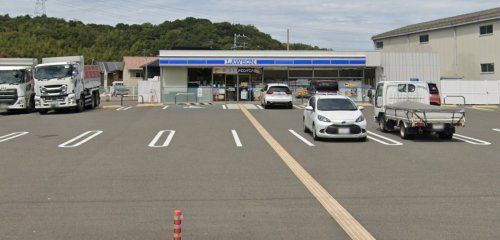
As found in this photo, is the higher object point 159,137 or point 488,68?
point 488,68

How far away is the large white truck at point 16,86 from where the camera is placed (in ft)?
97.2

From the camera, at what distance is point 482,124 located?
2270 cm

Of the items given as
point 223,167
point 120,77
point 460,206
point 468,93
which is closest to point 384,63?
point 468,93

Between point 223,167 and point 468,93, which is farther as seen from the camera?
point 468,93

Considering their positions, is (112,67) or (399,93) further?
(112,67)

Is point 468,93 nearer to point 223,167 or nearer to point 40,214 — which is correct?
point 223,167

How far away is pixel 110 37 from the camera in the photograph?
9931 cm

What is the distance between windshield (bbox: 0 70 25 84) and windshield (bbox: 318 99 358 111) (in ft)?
64.2

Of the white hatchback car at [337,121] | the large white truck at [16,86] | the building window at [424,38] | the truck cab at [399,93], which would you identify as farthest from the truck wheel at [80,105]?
the building window at [424,38]

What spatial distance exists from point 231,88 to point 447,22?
22.1m

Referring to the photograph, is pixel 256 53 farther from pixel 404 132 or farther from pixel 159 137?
pixel 404 132

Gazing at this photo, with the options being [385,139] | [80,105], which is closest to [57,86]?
[80,105]

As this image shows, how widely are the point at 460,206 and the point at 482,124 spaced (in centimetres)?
1664

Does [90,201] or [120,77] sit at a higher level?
[120,77]
